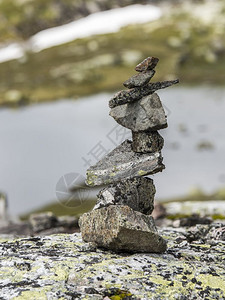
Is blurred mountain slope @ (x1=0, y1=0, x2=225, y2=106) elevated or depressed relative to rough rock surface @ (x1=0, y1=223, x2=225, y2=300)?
elevated

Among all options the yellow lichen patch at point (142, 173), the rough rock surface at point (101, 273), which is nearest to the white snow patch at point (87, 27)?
the yellow lichen patch at point (142, 173)

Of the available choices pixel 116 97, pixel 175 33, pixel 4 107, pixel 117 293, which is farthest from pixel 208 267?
pixel 175 33

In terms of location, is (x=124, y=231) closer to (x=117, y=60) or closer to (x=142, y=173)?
(x=142, y=173)

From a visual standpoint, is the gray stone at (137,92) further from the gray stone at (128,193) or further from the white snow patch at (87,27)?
the white snow patch at (87,27)

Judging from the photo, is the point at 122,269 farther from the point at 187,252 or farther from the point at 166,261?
the point at 187,252

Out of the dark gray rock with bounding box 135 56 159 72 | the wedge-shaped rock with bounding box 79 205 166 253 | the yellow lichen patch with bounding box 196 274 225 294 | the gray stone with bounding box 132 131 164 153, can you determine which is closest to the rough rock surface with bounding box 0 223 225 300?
the yellow lichen patch with bounding box 196 274 225 294

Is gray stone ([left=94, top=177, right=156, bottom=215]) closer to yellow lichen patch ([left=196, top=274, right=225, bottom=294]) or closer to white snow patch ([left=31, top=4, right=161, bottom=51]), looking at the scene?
yellow lichen patch ([left=196, top=274, right=225, bottom=294])

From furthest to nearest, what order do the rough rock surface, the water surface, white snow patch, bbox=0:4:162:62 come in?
white snow patch, bbox=0:4:162:62 < the water surface < the rough rock surface
